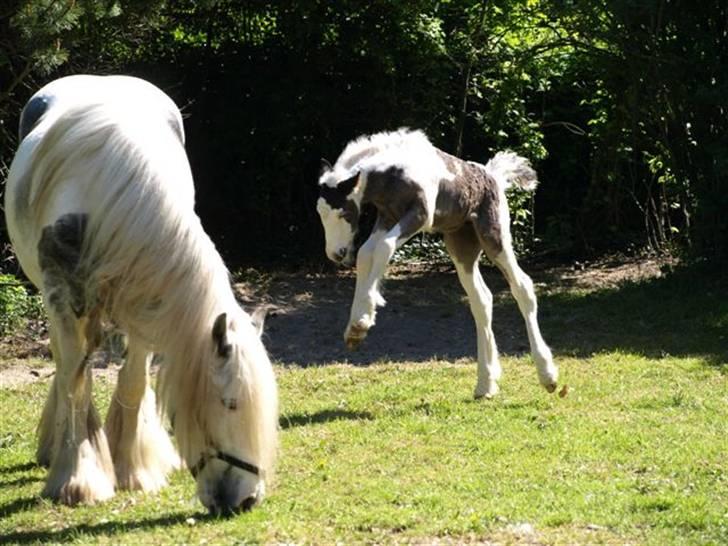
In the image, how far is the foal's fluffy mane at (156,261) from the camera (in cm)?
541

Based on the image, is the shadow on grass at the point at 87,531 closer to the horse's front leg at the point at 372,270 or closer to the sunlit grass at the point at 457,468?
the sunlit grass at the point at 457,468

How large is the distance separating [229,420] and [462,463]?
6.07 feet

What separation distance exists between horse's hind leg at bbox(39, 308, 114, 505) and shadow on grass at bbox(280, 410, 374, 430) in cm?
183

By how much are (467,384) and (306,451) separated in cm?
234

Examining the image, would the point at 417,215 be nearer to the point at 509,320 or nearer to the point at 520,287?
the point at 520,287

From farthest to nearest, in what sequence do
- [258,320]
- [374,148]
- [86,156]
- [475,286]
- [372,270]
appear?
[475,286]
[374,148]
[372,270]
[86,156]
[258,320]

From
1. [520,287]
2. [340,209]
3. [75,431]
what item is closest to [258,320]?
[75,431]

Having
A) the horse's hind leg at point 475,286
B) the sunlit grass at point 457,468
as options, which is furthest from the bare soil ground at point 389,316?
the horse's hind leg at point 475,286

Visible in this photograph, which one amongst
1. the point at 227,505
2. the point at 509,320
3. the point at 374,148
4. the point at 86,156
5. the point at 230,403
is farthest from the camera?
the point at 509,320

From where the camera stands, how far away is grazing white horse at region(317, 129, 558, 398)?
797cm

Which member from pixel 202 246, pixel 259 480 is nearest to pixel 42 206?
pixel 202 246

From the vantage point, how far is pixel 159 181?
573 centimetres

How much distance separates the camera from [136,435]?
651 centimetres

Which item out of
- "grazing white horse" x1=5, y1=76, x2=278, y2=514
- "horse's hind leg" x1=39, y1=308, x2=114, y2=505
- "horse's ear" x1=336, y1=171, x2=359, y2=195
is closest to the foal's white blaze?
"horse's ear" x1=336, y1=171, x2=359, y2=195
